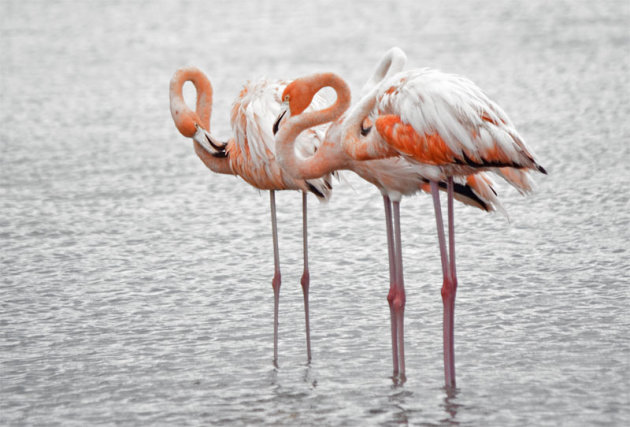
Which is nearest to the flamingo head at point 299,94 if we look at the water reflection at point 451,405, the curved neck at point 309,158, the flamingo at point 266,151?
the curved neck at point 309,158

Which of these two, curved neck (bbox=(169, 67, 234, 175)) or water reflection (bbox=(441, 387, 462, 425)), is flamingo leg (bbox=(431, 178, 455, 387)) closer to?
water reflection (bbox=(441, 387, 462, 425))

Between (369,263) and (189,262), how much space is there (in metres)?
1.28

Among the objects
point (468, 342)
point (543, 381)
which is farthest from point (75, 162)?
point (543, 381)

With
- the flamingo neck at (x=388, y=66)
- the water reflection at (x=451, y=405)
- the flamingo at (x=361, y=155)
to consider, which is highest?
the flamingo neck at (x=388, y=66)

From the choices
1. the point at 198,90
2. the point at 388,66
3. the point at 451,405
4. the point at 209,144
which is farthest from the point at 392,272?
the point at 198,90

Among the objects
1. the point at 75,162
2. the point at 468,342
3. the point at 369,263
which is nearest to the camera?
the point at 468,342

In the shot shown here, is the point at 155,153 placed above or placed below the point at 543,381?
above

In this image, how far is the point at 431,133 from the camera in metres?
5.30

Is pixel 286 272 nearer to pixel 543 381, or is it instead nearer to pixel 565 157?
pixel 543 381

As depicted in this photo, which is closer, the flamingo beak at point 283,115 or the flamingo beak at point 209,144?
the flamingo beak at point 283,115

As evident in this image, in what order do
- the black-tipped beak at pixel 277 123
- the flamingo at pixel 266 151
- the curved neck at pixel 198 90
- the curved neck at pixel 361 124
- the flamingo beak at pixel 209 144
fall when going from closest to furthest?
the curved neck at pixel 361 124 < the black-tipped beak at pixel 277 123 < the flamingo at pixel 266 151 < the flamingo beak at pixel 209 144 < the curved neck at pixel 198 90

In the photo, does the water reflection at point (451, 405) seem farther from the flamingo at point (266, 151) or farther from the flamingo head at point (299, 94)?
the flamingo head at point (299, 94)

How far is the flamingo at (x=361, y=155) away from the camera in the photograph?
5.52 meters

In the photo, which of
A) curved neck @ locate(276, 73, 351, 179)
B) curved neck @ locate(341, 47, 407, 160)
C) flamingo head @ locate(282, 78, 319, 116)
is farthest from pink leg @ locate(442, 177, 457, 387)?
flamingo head @ locate(282, 78, 319, 116)
